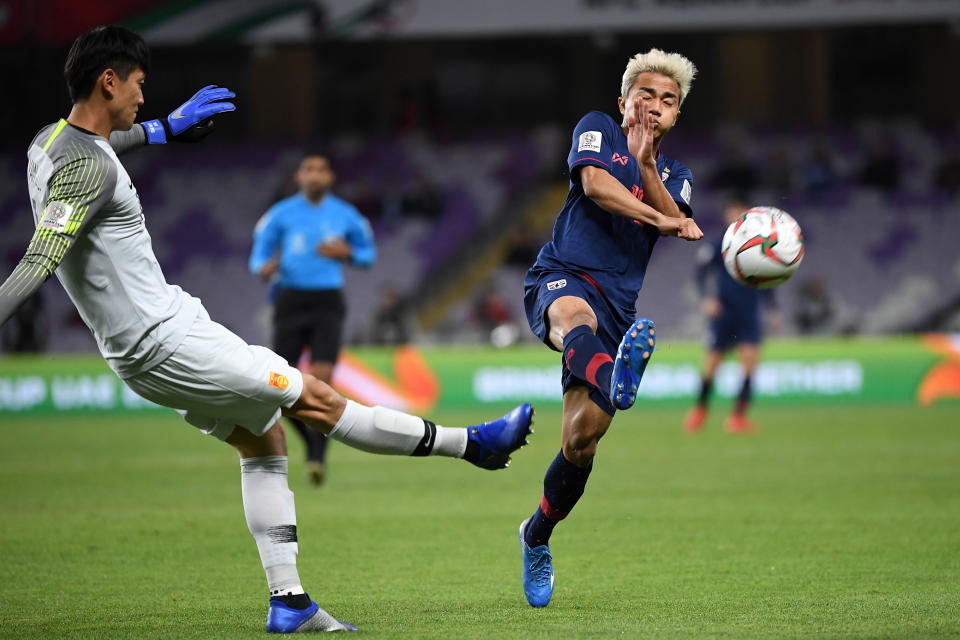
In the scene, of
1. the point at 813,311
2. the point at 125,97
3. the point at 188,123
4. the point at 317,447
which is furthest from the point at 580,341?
the point at 813,311

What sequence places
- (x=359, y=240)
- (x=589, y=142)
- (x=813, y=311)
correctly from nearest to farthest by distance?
(x=589, y=142) < (x=359, y=240) < (x=813, y=311)

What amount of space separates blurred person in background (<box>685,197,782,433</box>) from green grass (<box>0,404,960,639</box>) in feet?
4.16

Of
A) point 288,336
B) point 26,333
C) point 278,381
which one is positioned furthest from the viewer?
point 26,333

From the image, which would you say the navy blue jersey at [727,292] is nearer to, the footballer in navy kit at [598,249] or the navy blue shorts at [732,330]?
the navy blue shorts at [732,330]

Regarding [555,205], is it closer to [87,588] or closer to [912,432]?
[912,432]

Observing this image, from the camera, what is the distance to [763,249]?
559 centimetres

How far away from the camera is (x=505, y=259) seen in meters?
26.2

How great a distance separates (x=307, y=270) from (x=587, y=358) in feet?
18.4

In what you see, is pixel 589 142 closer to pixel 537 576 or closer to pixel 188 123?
pixel 188 123

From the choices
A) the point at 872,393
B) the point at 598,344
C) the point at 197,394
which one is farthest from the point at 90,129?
the point at 872,393

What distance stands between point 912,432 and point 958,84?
57.0 ft

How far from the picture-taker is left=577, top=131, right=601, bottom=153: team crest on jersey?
18.3 ft

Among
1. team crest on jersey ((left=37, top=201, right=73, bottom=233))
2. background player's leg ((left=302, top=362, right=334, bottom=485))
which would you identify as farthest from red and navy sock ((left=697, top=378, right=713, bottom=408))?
team crest on jersey ((left=37, top=201, right=73, bottom=233))

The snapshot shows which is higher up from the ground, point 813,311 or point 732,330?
point 813,311
